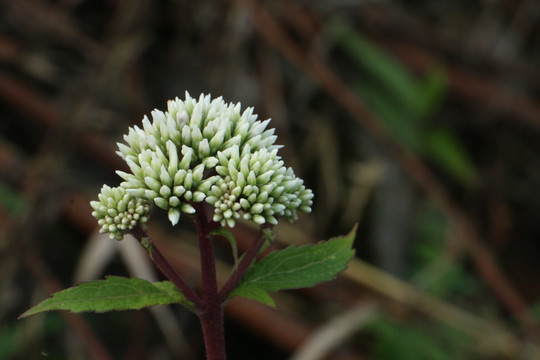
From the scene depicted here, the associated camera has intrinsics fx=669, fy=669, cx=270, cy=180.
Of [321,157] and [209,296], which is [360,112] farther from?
[209,296]

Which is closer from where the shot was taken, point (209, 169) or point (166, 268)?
point (166, 268)

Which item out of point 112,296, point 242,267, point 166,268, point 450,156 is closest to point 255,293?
point 242,267

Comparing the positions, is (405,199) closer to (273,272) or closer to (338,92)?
(338,92)

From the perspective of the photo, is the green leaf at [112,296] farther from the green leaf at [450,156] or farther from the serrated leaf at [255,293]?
the green leaf at [450,156]

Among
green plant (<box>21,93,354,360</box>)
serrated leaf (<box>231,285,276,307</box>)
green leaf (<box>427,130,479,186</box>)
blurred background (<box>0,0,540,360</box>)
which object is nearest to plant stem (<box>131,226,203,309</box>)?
→ green plant (<box>21,93,354,360</box>)

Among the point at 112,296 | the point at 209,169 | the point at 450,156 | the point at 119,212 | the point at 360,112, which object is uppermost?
the point at 209,169

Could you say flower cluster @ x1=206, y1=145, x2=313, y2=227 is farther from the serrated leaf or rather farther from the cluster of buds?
the serrated leaf
